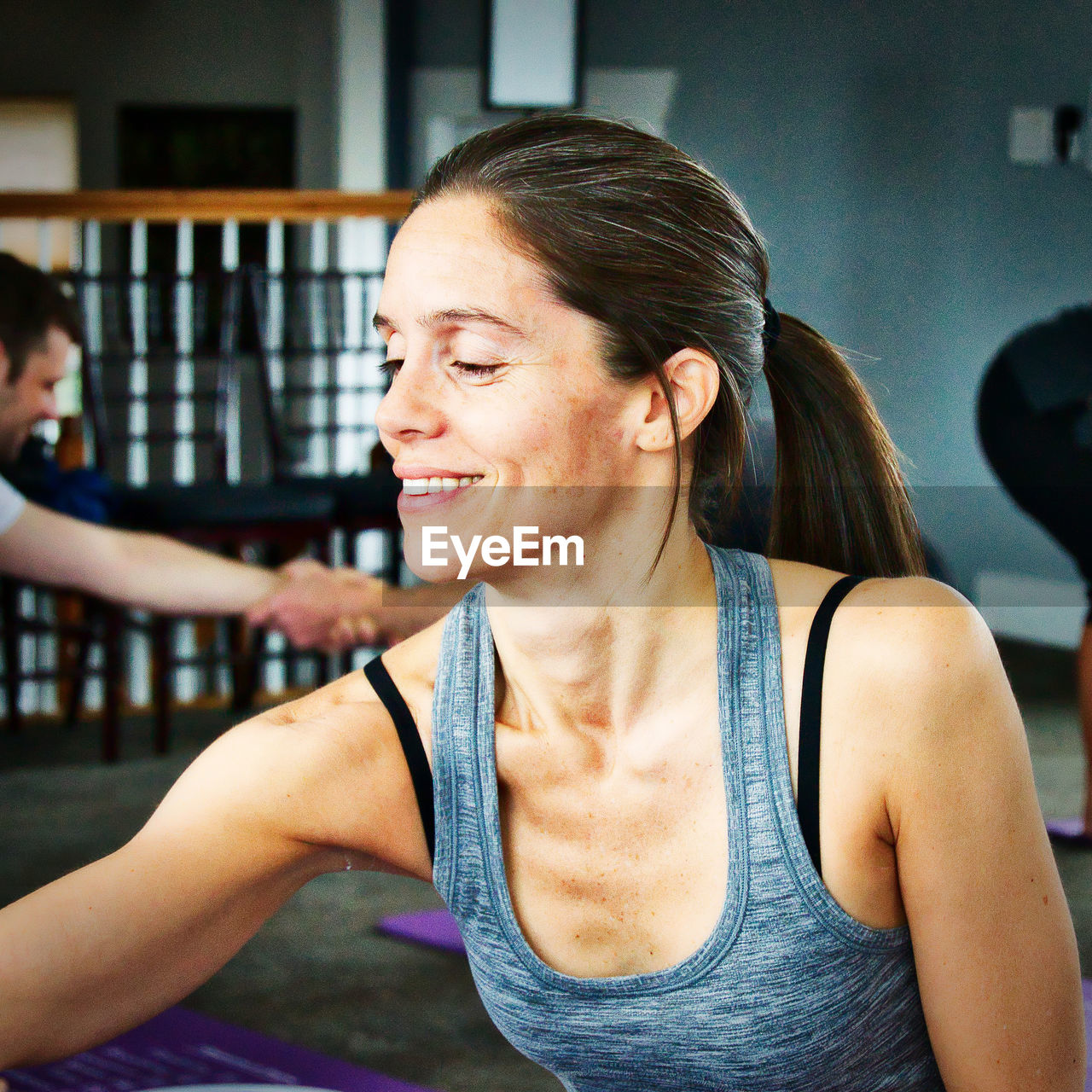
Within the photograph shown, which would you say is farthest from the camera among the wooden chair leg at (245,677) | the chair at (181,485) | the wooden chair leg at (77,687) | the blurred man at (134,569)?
the wooden chair leg at (245,677)

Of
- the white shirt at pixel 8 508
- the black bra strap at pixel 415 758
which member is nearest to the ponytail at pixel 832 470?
the black bra strap at pixel 415 758

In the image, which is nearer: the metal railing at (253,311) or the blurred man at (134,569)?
the blurred man at (134,569)

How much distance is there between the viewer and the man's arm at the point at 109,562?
175 cm

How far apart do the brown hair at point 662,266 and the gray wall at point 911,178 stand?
12.7 feet

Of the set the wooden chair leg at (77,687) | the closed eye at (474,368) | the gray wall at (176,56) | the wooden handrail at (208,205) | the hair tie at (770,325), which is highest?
→ the gray wall at (176,56)

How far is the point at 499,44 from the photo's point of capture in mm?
A: 5246

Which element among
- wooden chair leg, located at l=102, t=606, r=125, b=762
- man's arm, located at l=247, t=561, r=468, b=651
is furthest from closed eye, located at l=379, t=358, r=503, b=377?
wooden chair leg, located at l=102, t=606, r=125, b=762

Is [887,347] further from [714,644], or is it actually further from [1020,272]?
[714,644]

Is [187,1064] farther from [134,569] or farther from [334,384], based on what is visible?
[334,384]

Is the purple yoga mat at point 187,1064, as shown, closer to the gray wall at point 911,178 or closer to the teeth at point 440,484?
the teeth at point 440,484

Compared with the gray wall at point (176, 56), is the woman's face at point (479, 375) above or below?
below

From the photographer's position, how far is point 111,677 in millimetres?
3412

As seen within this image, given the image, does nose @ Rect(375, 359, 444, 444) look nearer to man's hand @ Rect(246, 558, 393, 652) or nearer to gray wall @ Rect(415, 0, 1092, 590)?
man's hand @ Rect(246, 558, 393, 652)

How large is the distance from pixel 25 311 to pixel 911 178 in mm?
3457
